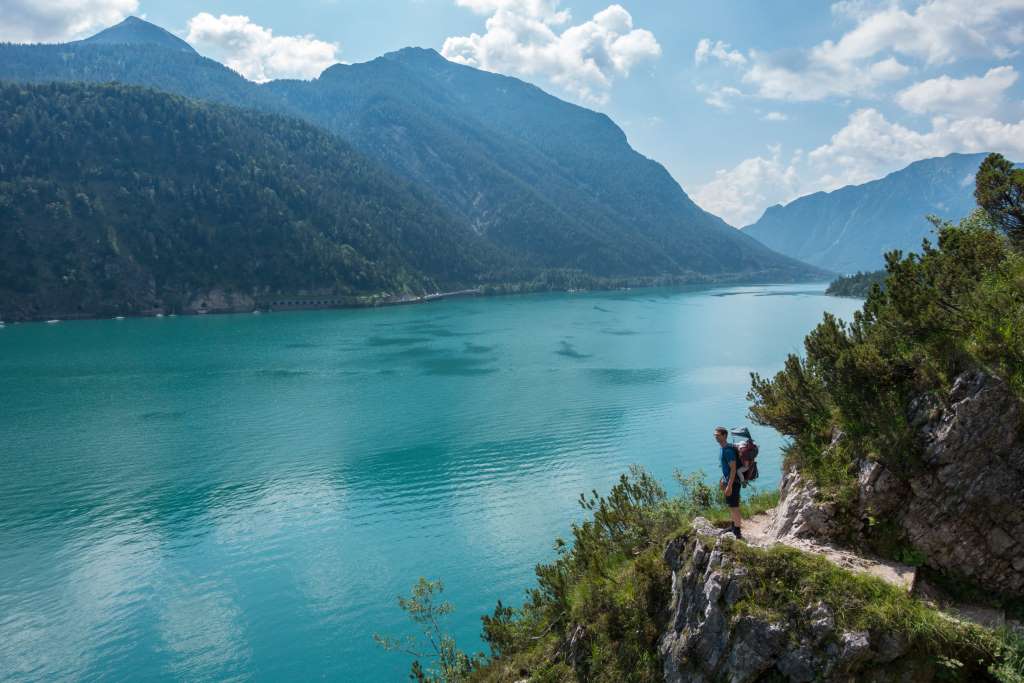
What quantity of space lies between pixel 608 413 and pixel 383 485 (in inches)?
965

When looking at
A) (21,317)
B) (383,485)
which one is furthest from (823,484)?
(21,317)

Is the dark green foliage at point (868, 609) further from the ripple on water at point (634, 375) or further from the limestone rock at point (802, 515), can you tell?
the ripple on water at point (634, 375)

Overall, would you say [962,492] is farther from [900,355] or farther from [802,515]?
[900,355]

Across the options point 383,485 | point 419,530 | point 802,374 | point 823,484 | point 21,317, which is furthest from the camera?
point 21,317

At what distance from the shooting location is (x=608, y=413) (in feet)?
190

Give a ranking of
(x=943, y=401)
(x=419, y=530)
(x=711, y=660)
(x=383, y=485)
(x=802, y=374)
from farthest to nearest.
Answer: (x=383, y=485) < (x=419, y=530) < (x=802, y=374) < (x=943, y=401) < (x=711, y=660)

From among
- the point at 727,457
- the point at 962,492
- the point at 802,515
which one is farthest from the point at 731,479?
the point at 962,492

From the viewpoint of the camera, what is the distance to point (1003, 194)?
79.6 feet

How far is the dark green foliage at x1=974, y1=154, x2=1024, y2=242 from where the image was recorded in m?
24.0

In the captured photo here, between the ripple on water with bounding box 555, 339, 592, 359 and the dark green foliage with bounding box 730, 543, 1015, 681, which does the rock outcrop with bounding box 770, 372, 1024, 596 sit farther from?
the ripple on water with bounding box 555, 339, 592, 359

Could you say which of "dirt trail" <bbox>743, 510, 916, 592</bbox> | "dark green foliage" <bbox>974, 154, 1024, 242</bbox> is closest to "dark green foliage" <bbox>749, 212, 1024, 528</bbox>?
"dirt trail" <bbox>743, 510, 916, 592</bbox>

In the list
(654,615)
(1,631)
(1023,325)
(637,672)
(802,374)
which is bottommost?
(1,631)

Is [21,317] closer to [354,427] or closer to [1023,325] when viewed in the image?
[354,427]

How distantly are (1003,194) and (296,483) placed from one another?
40784mm
